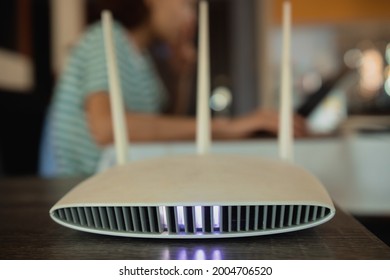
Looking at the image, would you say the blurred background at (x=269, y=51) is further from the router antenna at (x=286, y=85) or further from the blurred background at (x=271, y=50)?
the router antenna at (x=286, y=85)

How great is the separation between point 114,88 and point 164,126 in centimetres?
48

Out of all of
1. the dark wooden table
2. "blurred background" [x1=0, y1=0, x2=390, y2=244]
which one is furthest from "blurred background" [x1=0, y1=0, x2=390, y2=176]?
the dark wooden table

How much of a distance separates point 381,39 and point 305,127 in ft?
7.92

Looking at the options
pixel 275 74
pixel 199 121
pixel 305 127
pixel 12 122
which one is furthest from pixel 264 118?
pixel 275 74

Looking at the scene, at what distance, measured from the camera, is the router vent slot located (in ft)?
0.94

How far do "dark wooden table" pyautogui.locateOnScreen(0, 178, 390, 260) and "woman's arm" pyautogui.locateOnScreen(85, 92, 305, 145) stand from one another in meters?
0.52

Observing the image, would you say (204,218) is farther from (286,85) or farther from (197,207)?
(286,85)

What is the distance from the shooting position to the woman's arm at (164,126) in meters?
0.87

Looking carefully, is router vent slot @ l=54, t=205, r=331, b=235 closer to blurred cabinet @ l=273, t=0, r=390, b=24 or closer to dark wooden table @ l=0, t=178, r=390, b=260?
dark wooden table @ l=0, t=178, r=390, b=260

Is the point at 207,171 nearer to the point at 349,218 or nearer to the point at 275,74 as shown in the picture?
the point at 349,218

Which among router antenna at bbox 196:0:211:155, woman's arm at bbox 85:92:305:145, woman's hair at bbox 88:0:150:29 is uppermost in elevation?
woman's hair at bbox 88:0:150:29

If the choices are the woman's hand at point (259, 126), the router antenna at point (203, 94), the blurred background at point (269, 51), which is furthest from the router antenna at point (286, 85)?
the blurred background at point (269, 51)

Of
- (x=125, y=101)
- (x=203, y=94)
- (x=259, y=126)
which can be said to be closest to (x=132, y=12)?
(x=125, y=101)

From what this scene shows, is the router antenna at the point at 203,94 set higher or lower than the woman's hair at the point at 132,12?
lower
